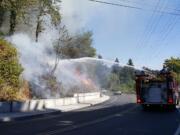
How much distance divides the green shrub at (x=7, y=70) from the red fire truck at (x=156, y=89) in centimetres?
926

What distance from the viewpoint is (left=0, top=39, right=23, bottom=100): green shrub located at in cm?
3188

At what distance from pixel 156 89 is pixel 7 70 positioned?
1111 centimetres

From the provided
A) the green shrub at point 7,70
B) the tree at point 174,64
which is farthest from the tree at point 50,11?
the tree at point 174,64

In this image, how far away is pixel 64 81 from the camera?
56.3 m

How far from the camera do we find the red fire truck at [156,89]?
33438 millimetres

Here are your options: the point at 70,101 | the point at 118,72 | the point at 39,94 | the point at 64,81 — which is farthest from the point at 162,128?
the point at 118,72

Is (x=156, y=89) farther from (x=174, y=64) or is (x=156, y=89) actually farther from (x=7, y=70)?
(x=174, y=64)

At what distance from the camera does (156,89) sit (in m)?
33.8

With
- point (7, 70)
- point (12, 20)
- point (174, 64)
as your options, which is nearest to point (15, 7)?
point (12, 20)

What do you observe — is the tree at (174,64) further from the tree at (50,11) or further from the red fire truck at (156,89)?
the red fire truck at (156,89)

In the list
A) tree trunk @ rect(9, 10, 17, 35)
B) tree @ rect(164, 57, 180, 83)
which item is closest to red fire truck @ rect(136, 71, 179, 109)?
tree trunk @ rect(9, 10, 17, 35)

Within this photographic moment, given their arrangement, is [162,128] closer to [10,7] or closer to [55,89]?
[10,7]

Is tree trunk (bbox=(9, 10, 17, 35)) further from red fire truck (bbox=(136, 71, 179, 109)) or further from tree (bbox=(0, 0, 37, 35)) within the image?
red fire truck (bbox=(136, 71, 179, 109))

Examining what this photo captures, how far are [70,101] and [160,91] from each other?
14.7 meters
